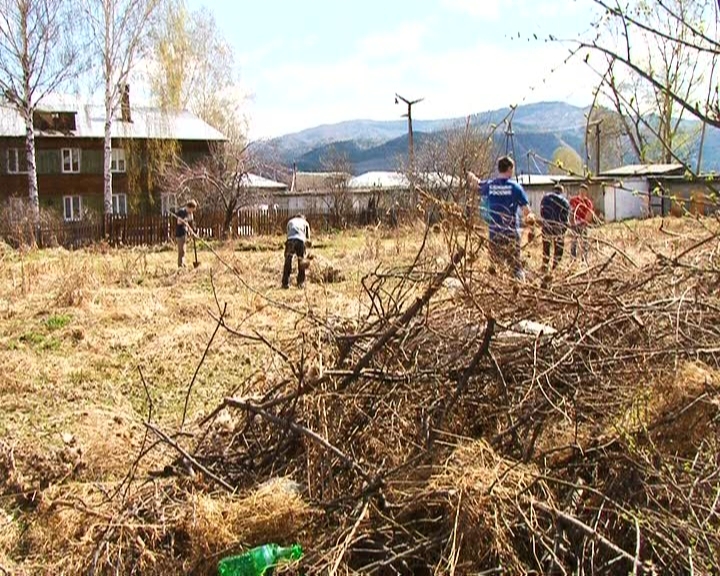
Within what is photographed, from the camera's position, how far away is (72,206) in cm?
3512

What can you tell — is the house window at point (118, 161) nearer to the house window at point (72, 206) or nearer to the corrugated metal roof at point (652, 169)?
the house window at point (72, 206)

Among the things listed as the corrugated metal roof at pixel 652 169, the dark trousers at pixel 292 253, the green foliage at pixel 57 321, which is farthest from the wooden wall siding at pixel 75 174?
the corrugated metal roof at pixel 652 169

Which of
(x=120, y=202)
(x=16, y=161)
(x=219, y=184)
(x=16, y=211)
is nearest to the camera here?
(x=16, y=211)

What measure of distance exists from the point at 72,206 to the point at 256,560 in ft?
114

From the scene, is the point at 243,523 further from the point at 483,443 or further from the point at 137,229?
the point at 137,229

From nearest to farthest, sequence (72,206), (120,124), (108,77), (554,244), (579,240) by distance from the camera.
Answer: (579,240) < (554,244) < (108,77) < (120,124) < (72,206)

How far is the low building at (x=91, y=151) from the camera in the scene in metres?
32.1

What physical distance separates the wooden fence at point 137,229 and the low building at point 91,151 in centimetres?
726

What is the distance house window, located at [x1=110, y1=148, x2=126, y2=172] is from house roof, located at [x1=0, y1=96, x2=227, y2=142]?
1515mm

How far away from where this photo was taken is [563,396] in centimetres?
347

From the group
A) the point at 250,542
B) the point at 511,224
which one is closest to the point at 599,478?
the point at 250,542

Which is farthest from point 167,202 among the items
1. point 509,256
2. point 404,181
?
point 509,256

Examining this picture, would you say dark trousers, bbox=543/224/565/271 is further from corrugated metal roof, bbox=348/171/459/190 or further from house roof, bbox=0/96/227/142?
house roof, bbox=0/96/227/142

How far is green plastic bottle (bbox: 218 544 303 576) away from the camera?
3033mm
